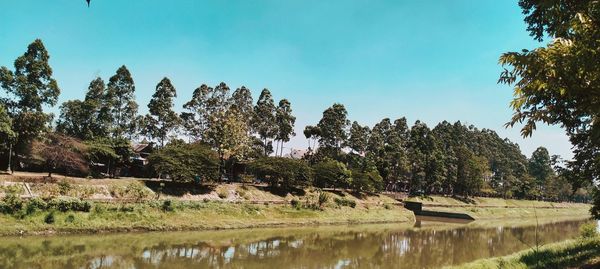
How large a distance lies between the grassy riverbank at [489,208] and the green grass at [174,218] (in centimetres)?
2670

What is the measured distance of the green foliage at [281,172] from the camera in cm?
5250

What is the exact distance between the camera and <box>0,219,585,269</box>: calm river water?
71.6 feet

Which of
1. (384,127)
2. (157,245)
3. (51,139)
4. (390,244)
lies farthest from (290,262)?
(384,127)

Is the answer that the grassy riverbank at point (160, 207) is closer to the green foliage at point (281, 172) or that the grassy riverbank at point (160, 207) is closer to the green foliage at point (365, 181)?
the green foliage at point (281, 172)

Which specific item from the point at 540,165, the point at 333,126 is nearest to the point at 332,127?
the point at 333,126

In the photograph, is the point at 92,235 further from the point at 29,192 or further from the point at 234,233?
the point at 234,233

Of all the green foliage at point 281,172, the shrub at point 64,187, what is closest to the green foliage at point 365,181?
the green foliage at point 281,172

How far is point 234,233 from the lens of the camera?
115ft

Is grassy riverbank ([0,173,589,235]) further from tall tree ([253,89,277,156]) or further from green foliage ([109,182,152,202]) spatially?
tall tree ([253,89,277,156])

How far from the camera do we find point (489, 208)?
80125 millimetres

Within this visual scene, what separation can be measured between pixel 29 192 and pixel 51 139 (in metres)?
10.1

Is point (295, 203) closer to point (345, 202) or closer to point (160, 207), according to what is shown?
point (345, 202)

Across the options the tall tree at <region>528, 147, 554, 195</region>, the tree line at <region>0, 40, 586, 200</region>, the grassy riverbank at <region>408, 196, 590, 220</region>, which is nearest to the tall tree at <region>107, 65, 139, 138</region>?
the tree line at <region>0, 40, 586, 200</region>

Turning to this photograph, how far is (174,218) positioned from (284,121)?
34686mm
